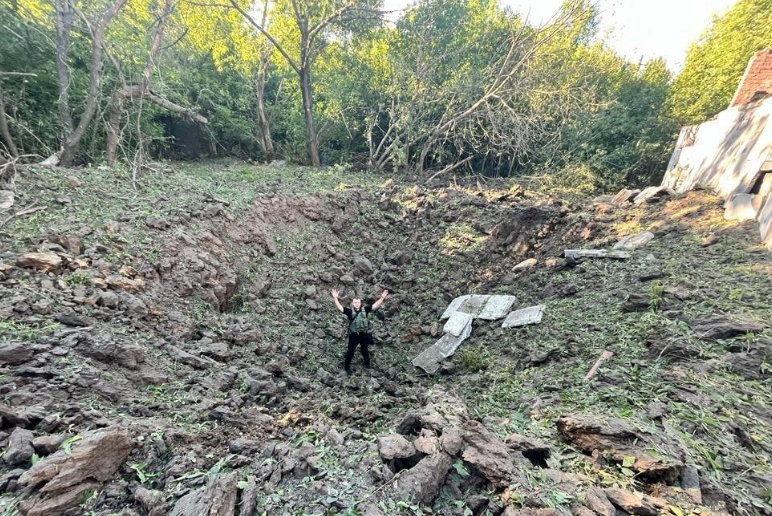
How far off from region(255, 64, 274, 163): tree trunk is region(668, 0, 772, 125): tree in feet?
49.5

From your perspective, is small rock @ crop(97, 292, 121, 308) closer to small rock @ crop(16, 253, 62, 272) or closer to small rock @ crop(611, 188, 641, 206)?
small rock @ crop(16, 253, 62, 272)

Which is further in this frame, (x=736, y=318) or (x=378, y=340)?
(x=378, y=340)

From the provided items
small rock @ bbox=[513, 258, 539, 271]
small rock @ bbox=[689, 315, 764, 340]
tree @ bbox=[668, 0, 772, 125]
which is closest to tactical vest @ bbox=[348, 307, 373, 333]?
small rock @ bbox=[513, 258, 539, 271]

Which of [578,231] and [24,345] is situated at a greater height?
[578,231]

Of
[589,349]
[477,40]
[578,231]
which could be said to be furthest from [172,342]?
[477,40]

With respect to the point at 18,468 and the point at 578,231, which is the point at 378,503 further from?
the point at 578,231

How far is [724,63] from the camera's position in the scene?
40.5ft

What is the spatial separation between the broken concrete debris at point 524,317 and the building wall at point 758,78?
725cm

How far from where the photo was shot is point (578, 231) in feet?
20.7

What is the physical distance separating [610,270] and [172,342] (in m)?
5.67

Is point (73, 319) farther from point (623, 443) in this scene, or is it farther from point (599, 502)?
point (623, 443)

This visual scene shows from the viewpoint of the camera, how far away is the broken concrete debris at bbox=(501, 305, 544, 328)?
446 cm

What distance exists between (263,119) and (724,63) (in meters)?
17.0

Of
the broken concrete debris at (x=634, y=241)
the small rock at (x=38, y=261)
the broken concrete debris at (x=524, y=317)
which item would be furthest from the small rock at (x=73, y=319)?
the broken concrete debris at (x=634, y=241)
